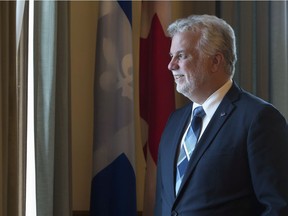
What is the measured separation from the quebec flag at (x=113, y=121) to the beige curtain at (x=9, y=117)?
724mm

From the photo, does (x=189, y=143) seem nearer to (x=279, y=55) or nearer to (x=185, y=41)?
(x=185, y=41)

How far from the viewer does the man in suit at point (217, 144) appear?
1.55 meters

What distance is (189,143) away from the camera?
1814 millimetres

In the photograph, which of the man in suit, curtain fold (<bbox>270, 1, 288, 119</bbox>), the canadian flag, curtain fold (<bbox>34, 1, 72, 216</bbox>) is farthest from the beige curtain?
curtain fold (<bbox>270, 1, 288, 119</bbox>)

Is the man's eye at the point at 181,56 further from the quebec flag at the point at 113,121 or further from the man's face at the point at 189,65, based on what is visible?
the quebec flag at the point at 113,121

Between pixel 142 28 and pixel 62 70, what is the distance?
2.13 ft

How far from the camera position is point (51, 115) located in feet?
7.43

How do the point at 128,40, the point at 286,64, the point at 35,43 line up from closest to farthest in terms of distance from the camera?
the point at 35,43, the point at 128,40, the point at 286,64

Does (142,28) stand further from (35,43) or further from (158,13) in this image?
(35,43)

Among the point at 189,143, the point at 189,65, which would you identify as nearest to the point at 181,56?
the point at 189,65

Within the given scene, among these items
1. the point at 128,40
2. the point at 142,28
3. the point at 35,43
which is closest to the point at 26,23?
the point at 35,43

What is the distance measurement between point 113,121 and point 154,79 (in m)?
0.35

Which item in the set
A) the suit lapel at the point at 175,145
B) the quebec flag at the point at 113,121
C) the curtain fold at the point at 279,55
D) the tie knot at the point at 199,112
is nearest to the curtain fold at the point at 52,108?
the quebec flag at the point at 113,121

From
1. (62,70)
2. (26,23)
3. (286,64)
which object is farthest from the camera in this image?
(286,64)
